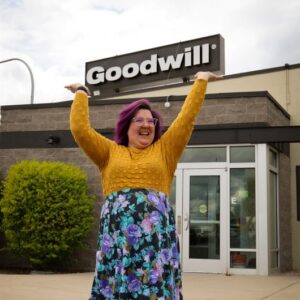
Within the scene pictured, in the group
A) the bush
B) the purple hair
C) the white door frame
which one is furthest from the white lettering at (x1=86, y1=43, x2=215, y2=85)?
the purple hair

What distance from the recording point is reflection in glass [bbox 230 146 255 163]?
10479 mm

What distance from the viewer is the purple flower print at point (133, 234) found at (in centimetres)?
256

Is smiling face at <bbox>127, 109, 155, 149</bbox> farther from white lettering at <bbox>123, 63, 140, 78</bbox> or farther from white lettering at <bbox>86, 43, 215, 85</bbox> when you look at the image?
white lettering at <bbox>123, 63, 140, 78</bbox>

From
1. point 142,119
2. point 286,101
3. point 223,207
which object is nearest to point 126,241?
point 142,119

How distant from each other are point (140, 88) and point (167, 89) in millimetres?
1246

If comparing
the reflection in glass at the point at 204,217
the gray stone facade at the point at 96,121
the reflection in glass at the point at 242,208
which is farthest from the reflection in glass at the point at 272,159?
the reflection in glass at the point at 204,217

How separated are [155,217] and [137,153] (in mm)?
359

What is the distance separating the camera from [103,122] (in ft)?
37.4

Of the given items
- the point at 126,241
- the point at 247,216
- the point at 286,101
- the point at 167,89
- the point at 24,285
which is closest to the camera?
the point at 126,241

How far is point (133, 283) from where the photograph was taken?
100 inches

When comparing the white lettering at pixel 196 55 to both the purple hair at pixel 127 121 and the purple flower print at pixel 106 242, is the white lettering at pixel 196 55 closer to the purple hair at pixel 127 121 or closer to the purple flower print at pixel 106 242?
the purple hair at pixel 127 121

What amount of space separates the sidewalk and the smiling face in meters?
4.21

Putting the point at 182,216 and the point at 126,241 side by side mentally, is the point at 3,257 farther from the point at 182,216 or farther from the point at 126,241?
the point at 126,241

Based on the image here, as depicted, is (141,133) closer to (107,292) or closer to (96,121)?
(107,292)
